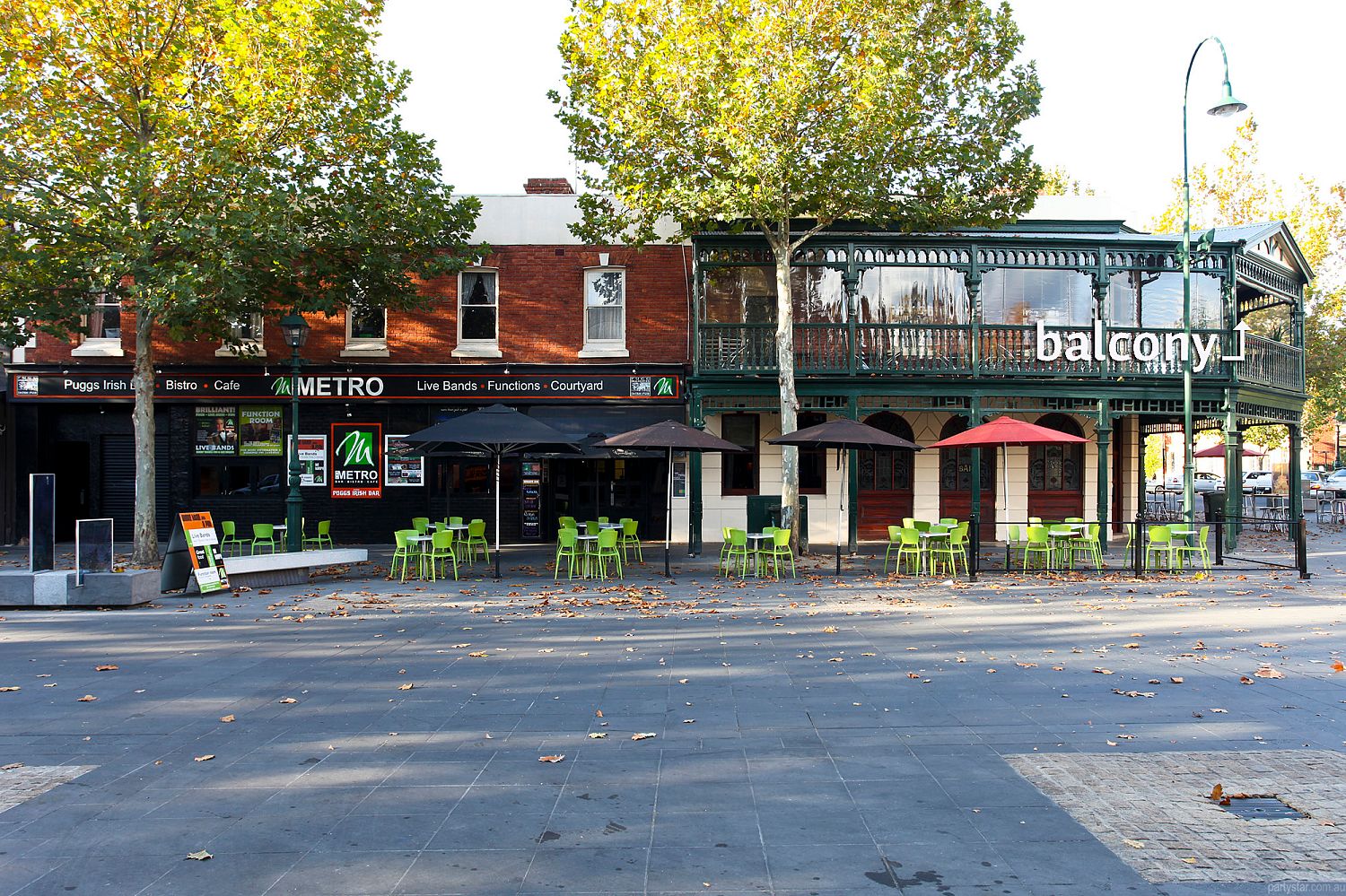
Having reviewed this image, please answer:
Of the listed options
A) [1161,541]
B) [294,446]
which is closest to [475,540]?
[294,446]

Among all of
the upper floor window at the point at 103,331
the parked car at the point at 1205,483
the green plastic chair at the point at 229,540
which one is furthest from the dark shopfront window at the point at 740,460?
the parked car at the point at 1205,483

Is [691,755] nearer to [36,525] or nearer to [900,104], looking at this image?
[36,525]

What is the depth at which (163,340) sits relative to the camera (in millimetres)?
20141

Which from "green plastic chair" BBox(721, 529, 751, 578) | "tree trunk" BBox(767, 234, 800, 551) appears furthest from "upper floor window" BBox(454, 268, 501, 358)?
"green plastic chair" BBox(721, 529, 751, 578)

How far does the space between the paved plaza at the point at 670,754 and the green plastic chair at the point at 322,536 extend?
7554mm

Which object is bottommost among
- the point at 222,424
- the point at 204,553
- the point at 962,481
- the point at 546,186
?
the point at 204,553

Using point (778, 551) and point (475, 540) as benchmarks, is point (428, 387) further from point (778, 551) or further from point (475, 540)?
point (778, 551)

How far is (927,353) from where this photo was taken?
18.9 m

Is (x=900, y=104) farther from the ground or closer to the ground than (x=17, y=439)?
farther from the ground

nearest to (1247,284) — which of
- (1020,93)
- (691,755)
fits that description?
(1020,93)

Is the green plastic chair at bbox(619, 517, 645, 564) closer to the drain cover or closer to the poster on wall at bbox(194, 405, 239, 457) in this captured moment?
the poster on wall at bbox(194, 405, 239, 457)

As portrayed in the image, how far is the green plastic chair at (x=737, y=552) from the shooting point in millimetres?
14711

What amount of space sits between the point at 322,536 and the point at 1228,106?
19.3 meters

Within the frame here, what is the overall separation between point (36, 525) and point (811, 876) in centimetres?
1268
